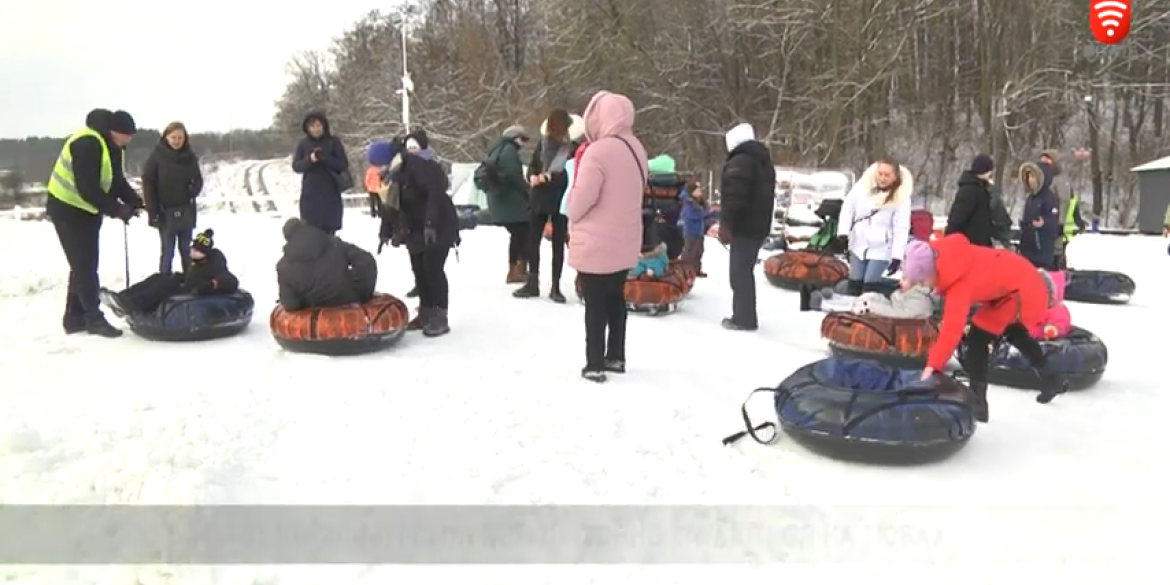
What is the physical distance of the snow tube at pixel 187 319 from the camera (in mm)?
6922

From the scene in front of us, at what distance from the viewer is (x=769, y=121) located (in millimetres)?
31359

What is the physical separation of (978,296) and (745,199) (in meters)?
2.72

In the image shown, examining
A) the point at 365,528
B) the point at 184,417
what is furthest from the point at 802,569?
the point at 184,417

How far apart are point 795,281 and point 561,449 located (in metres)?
6.68

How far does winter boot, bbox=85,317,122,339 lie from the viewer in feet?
23.3

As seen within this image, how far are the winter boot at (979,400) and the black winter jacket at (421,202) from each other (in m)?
3.95

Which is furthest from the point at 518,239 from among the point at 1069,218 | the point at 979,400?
the point at 1069,218

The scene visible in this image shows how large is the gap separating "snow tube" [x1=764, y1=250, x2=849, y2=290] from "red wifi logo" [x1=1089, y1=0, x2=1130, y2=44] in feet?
47.1

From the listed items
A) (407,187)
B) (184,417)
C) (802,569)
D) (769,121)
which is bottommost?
(802,569)

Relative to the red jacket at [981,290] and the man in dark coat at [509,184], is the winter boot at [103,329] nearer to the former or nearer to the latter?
the man in dark coat at [509,184]

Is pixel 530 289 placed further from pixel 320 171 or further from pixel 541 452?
pixel 541 452

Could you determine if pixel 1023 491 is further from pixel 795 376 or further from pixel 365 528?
pixel 365 528

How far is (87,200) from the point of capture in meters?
6.75

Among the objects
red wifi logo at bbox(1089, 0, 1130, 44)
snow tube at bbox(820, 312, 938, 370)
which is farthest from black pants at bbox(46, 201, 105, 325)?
red wifi logo at bbox(1089, 0, 1130, 44)
